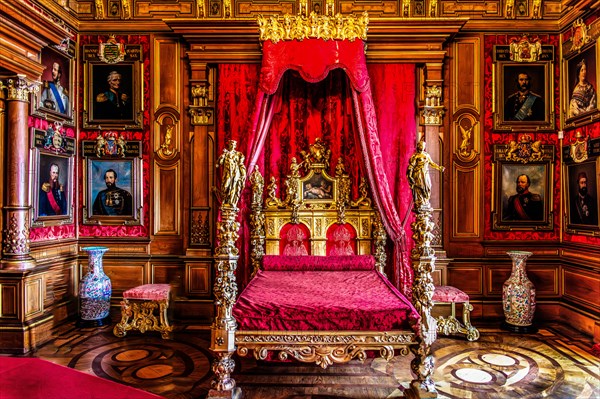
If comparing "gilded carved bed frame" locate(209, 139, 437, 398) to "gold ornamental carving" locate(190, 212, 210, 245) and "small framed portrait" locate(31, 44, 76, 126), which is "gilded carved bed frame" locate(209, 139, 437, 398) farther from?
"small framed portrait" locate(31, 44, 76, 126)

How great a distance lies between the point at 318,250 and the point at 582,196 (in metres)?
4.03

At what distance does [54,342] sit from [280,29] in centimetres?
529

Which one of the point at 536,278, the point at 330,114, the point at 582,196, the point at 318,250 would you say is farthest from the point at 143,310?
the point at 582,196

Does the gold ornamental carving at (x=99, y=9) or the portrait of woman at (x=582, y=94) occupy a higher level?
the gold ornamental carving at (x=99, y=9)

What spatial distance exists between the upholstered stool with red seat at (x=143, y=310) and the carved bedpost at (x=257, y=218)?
1446 mm

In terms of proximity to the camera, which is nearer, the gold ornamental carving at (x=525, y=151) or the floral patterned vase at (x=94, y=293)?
the floral patterned vase at (x=94, y=293)

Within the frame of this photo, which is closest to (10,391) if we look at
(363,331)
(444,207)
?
(363,331)

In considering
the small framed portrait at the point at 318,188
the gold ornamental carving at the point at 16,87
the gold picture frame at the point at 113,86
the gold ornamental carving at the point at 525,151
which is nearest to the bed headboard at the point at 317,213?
the small framed portrait at the point at 318,188

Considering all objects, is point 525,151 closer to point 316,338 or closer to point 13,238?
point 316,338

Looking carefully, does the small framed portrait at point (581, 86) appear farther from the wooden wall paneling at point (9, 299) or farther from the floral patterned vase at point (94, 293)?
the wooden wall paneling at point (9, 299)

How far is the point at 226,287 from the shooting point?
3.92 meters

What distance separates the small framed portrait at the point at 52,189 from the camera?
19.1 feet

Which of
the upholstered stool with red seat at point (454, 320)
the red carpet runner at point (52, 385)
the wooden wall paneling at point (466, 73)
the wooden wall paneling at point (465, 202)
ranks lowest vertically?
the upholstered stool with red seat at point (454, 320)

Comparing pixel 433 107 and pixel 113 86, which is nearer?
pixel 433 107
